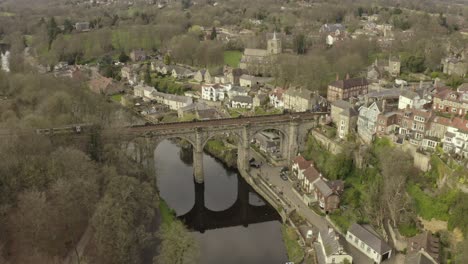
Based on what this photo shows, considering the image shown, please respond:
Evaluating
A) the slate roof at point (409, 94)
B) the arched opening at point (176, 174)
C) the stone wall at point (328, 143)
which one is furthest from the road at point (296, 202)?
the slate roof at point (409, 94)

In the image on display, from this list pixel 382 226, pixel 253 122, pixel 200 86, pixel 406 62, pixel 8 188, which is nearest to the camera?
pixel 8 188

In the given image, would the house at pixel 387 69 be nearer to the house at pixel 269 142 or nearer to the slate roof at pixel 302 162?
the house at pixel 269 142

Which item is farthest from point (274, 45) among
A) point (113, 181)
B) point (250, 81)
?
point (113, 181)

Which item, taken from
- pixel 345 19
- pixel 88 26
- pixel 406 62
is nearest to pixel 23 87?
pixel 406 62

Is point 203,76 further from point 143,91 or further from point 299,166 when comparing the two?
point 299,166

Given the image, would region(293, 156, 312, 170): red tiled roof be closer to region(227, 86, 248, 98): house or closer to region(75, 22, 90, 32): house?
region(227, 86, 248, 98): house

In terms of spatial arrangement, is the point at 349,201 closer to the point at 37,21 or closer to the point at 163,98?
the point at 163,98
